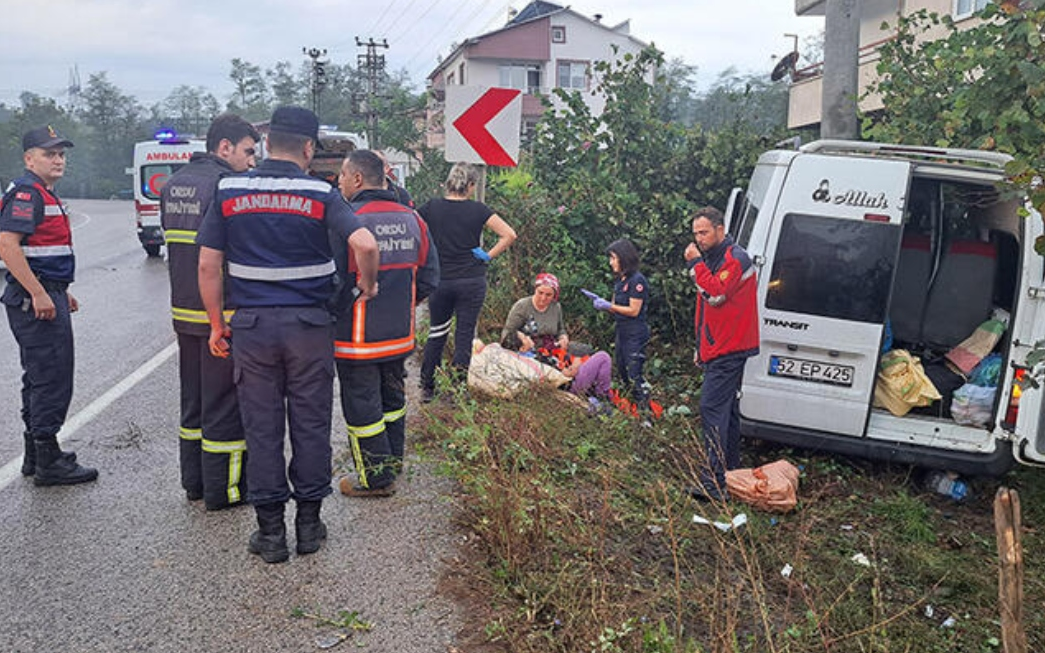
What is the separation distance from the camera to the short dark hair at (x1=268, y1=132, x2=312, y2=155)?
396 centimetres

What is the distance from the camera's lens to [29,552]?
3977 millimetres

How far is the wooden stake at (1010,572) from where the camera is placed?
7.36ft

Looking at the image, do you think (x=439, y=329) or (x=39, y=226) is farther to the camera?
(x=439, y=329)

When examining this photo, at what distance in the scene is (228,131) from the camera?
4.63m

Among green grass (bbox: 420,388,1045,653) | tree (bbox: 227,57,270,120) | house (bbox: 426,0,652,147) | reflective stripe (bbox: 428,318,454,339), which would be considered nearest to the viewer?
green grass (bbox: 420,388,1045,653)

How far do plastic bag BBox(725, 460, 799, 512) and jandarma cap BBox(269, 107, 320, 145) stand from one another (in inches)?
120

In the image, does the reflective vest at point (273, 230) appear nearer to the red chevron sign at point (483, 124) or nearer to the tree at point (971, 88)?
the tree at point (971, 88)

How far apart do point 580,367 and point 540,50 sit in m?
49.3

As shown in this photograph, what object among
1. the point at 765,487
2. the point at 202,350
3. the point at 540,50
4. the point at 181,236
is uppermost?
the point at 540,50

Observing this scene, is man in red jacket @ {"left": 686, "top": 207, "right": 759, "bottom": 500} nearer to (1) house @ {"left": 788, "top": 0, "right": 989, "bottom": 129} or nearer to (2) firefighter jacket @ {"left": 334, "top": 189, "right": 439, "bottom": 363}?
(2) firefighter jacket @ {"left": 334, "top": 189, "right": 439, "bottom": 363}

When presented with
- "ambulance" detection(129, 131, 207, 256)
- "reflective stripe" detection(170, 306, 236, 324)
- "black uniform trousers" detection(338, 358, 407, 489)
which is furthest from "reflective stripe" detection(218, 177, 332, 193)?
"ambulance" detection(129, 131, 207, 256)

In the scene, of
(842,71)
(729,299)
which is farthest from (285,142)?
(842,71)

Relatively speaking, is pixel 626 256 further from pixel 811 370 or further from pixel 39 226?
pixel 39 226

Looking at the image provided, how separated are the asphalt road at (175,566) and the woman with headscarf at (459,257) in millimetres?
1175
